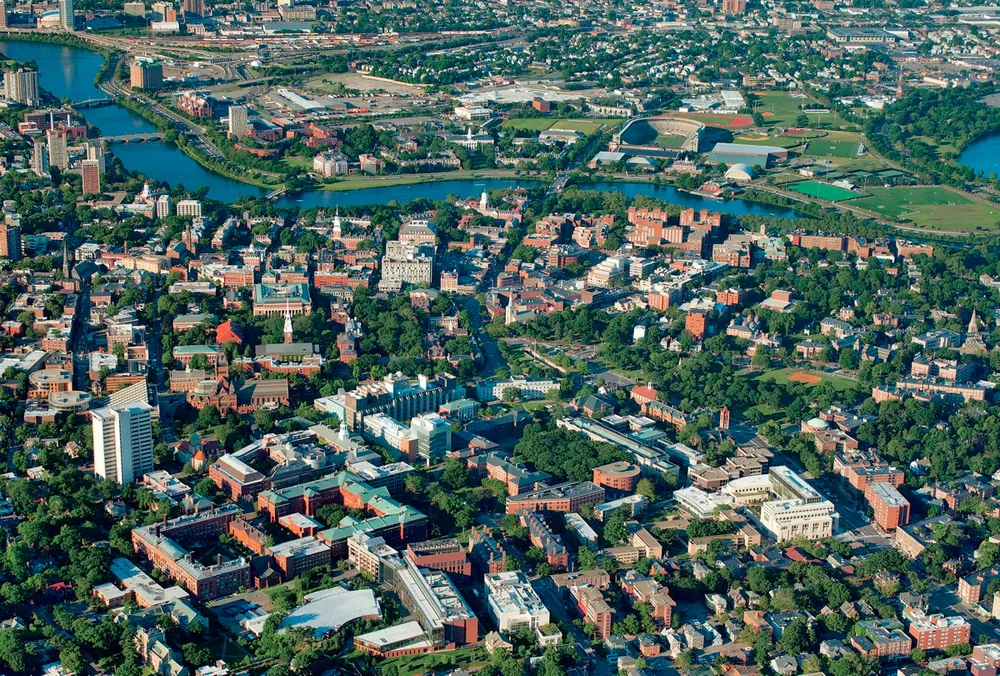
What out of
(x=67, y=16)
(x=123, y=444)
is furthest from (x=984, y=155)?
(x=67, y=16)

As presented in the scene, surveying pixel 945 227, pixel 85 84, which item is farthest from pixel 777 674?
pixel 85 84

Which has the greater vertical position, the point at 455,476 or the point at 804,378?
the point at 455,476

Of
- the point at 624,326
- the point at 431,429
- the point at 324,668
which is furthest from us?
the point at 624,326

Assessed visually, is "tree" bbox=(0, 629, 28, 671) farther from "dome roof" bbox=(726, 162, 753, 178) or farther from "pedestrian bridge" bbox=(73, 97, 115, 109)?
"pedestrian bridge" bbox=(73, 97, 115, 109)

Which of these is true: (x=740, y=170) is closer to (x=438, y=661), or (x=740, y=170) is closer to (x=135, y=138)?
(x=135, y=138)

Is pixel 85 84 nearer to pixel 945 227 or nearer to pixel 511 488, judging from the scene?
pixel 945 227

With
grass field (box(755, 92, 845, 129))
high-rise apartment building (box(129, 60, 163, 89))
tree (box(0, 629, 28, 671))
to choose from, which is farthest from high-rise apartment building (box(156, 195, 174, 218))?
grass field (box(755, 92, 845, 129))
